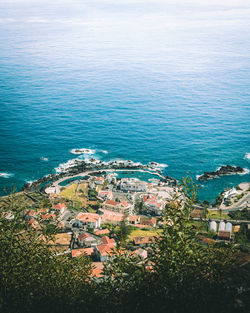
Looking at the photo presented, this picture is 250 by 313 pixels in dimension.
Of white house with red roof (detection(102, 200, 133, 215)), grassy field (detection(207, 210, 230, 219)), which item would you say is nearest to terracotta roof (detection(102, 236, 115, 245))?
white house with red roof (detection(102, 200, 133, 215))

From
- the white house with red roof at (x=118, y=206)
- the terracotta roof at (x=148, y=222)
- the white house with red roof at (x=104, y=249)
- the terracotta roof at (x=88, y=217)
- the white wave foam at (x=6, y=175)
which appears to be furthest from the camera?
the white wave foam at (x=6, y=175)

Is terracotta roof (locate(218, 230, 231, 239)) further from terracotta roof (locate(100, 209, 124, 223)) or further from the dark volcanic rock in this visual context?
the dark volcanic rock

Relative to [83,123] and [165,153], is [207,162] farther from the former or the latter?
[83,123]

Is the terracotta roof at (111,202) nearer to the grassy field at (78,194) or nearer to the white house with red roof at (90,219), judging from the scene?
the grassy field at (78,194)

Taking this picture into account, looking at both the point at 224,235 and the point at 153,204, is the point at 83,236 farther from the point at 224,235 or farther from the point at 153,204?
the point at 224,235

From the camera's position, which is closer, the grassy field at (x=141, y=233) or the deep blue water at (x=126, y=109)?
the grassy field at (x=141, y=233)

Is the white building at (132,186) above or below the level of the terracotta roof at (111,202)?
above

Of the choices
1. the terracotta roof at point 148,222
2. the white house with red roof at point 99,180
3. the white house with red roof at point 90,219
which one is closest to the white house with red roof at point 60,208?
the white house with red roof at point 90,219
